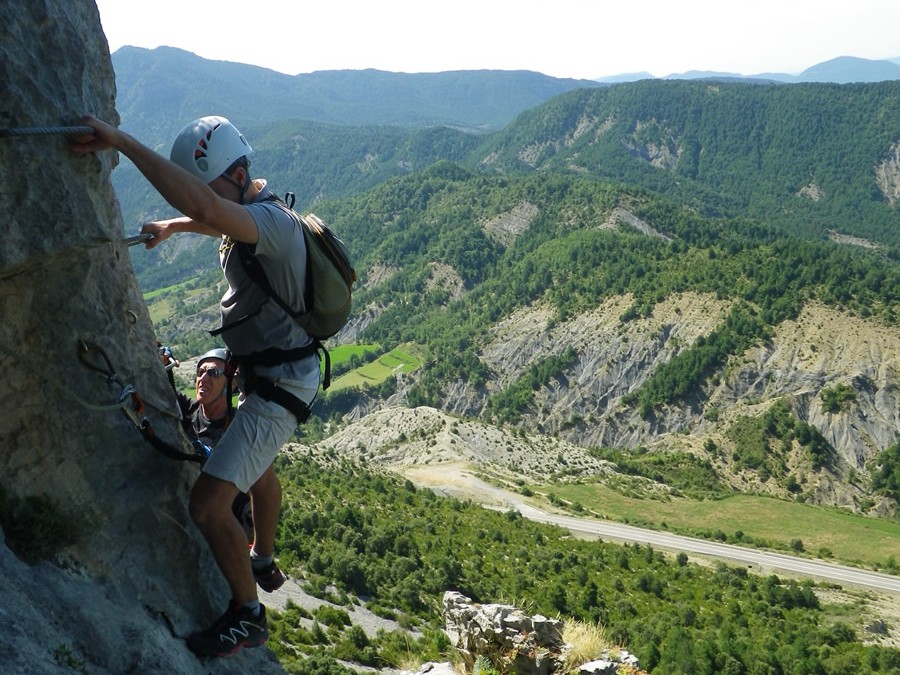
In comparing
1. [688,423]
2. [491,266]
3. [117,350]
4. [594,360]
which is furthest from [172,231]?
[491,266]

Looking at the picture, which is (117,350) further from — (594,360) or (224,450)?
(594,360)

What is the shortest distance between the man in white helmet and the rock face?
1.25 feet

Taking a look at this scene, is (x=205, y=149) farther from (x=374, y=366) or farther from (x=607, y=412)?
(x=374, y=366)

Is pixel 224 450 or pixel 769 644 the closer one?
pixel 224 450

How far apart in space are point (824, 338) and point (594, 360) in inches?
1289

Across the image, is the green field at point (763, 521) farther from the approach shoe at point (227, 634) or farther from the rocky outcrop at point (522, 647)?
the approach shoe at point (227, 634)

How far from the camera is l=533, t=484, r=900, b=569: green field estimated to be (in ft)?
213

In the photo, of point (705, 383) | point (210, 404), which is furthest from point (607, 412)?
point (210, 404)

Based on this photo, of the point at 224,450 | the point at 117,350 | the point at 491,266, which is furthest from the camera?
the point at 491,266

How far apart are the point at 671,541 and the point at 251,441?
61.0 metres

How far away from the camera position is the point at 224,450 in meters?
5.49

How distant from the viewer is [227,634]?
5.80 meters

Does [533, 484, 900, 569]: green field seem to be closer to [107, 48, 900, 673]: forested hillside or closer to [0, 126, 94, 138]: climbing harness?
[107, 48, 900, 673]: forested hillside

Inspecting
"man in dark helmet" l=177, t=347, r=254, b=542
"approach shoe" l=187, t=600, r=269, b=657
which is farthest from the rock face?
"man in dark helmet" l=177, t=347, r=254, b=542
